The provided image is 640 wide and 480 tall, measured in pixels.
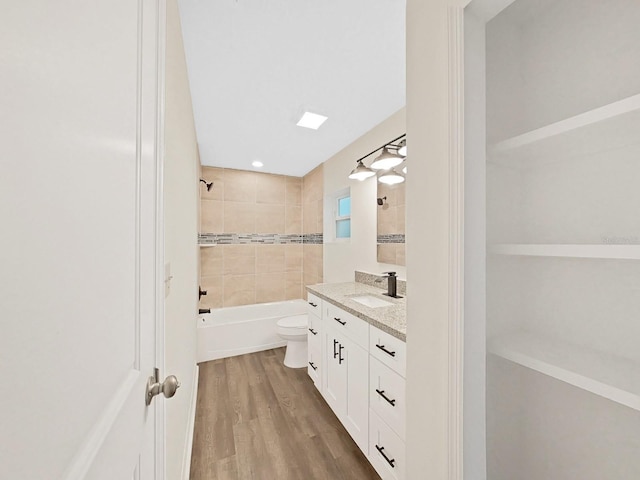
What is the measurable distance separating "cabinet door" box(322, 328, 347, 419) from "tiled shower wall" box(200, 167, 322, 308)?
63.9 inches

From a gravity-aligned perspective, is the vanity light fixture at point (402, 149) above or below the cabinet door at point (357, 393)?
above

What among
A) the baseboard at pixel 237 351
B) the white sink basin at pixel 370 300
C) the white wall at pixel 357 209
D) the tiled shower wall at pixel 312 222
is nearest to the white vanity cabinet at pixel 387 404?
the white sink basin at pixel 370 300

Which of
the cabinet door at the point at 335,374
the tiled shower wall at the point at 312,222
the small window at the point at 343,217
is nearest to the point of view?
the cabinet door at the point at 335,374

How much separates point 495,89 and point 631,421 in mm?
1041

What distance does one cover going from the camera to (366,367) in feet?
5.06

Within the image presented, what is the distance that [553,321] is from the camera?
836 mm

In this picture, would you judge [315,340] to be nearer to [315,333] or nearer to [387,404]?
[315,333]

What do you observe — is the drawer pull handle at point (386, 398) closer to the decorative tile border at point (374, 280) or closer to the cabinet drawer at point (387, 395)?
the cabinet drawer at point (387, 395)

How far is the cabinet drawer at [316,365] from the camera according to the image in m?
2.23

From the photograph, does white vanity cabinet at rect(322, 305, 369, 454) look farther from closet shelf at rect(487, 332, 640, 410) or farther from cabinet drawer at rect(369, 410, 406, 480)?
closet shelf at rect(487, 332, 640, 410)

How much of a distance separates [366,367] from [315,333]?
85 centimetres

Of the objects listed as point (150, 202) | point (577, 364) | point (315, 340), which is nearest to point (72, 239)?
point (150, 202)

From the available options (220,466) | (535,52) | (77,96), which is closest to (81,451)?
(77,96)

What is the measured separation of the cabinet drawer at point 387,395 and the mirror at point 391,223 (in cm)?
100
